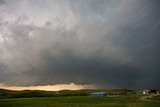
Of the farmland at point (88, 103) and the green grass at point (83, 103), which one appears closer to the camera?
the green grass at point (83, 103)

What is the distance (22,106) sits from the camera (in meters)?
106

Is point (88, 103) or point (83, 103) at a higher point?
point (83, 103)

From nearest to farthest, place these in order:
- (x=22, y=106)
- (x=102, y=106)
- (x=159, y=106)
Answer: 1. (x=159, y=106)
2. (x=102, y=106)
3. (x=22, y=106)

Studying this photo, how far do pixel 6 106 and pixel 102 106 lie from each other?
36.9 meters

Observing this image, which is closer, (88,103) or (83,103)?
(83,103)

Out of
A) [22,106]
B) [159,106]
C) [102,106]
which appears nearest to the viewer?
[159,106]

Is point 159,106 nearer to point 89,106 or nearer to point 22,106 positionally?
point 89,106

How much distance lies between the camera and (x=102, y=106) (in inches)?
3861

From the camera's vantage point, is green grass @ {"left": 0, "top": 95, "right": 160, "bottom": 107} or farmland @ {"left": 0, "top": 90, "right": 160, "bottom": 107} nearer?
green grass @ {"left": 0, "top": 95, "right": 160, "bottom": 107}

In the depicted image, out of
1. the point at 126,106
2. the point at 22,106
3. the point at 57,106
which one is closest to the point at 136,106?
the point at 126,106

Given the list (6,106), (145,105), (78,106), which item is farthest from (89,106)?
(6,106)

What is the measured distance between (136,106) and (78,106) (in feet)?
63.8

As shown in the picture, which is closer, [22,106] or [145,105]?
[145,105]

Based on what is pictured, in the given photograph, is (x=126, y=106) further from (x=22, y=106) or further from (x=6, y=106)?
(x=6, y=106)
